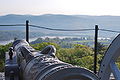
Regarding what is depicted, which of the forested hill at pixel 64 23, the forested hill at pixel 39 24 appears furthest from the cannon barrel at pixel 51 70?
the forested hill at pixel 64 23

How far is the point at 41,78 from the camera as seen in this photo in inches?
60.9

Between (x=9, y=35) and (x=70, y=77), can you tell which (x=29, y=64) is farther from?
(x=9, y=35)

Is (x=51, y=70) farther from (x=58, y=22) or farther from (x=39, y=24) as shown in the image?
(x=58, y=22)

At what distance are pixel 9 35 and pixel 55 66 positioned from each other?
4738 mm

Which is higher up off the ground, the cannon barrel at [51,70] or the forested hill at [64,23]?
the cannon barrel at [51,70]

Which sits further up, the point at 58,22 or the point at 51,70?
the point at 51,70

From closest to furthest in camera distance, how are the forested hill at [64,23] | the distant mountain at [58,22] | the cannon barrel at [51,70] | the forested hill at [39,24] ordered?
1. the cannon barrel at [51,70]
2. the forested hill at [39,24]
3. the distant mountain at [58,22]
4. the forested hill at [64,23]

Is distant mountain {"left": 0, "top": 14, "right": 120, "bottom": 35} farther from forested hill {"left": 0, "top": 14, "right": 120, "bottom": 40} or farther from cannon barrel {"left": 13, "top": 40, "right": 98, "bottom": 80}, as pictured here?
cannon barrel {"left": 13, "top": 40, "right": 98, "bottom": 80}

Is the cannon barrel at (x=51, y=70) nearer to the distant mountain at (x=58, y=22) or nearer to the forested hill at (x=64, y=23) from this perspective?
the distant mountain at (x=58, y=22)

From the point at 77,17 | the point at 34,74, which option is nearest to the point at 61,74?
the point at 34,74

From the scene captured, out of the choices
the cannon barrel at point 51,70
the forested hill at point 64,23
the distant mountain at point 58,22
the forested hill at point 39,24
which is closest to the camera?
the cannon barrel at point 51,70

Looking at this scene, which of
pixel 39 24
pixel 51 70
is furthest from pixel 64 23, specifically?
pixel 51 70

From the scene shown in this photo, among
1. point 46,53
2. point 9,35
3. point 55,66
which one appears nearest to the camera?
point 55,66

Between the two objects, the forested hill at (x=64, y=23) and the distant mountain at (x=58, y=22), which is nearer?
the distant mountain at (x=58, y=22)
